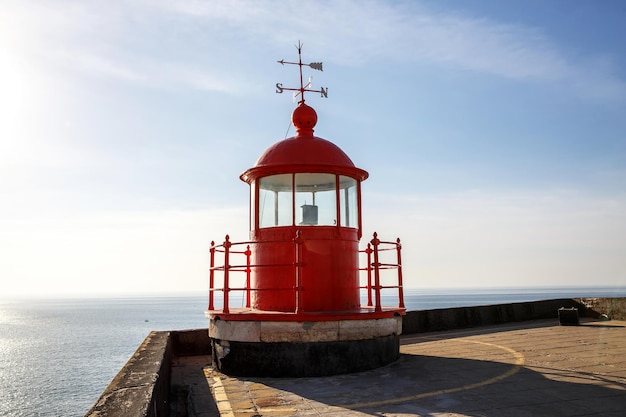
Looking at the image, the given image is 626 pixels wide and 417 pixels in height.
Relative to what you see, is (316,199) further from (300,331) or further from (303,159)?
(300,331)

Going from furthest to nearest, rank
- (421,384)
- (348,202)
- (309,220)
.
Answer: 1. (348,202)
2. (309,220)
3. (421,384)

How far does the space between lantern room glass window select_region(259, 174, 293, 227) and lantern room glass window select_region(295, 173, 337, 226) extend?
187mm

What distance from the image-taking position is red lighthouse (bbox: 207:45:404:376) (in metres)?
7.91

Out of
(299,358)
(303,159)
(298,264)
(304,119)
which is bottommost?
(299,358)

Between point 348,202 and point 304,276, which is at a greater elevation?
point 348,202

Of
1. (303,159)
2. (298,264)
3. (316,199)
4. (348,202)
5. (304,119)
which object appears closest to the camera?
(298,264)

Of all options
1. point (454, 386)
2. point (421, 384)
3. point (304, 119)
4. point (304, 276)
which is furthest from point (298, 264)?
point (304, 119)

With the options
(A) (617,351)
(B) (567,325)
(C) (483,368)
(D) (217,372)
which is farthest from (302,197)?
(B) (567,325)

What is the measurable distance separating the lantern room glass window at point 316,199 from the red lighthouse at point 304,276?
0.7 inches

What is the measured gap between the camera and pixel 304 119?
32.2 ft

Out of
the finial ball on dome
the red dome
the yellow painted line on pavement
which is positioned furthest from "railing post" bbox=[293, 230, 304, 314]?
the finial ball on dome

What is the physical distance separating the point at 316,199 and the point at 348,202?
65 cm

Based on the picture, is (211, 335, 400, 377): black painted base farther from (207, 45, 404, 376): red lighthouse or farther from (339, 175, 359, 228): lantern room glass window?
(339, 175, 359, 228): lantern room glass window

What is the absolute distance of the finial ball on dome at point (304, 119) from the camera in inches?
386
